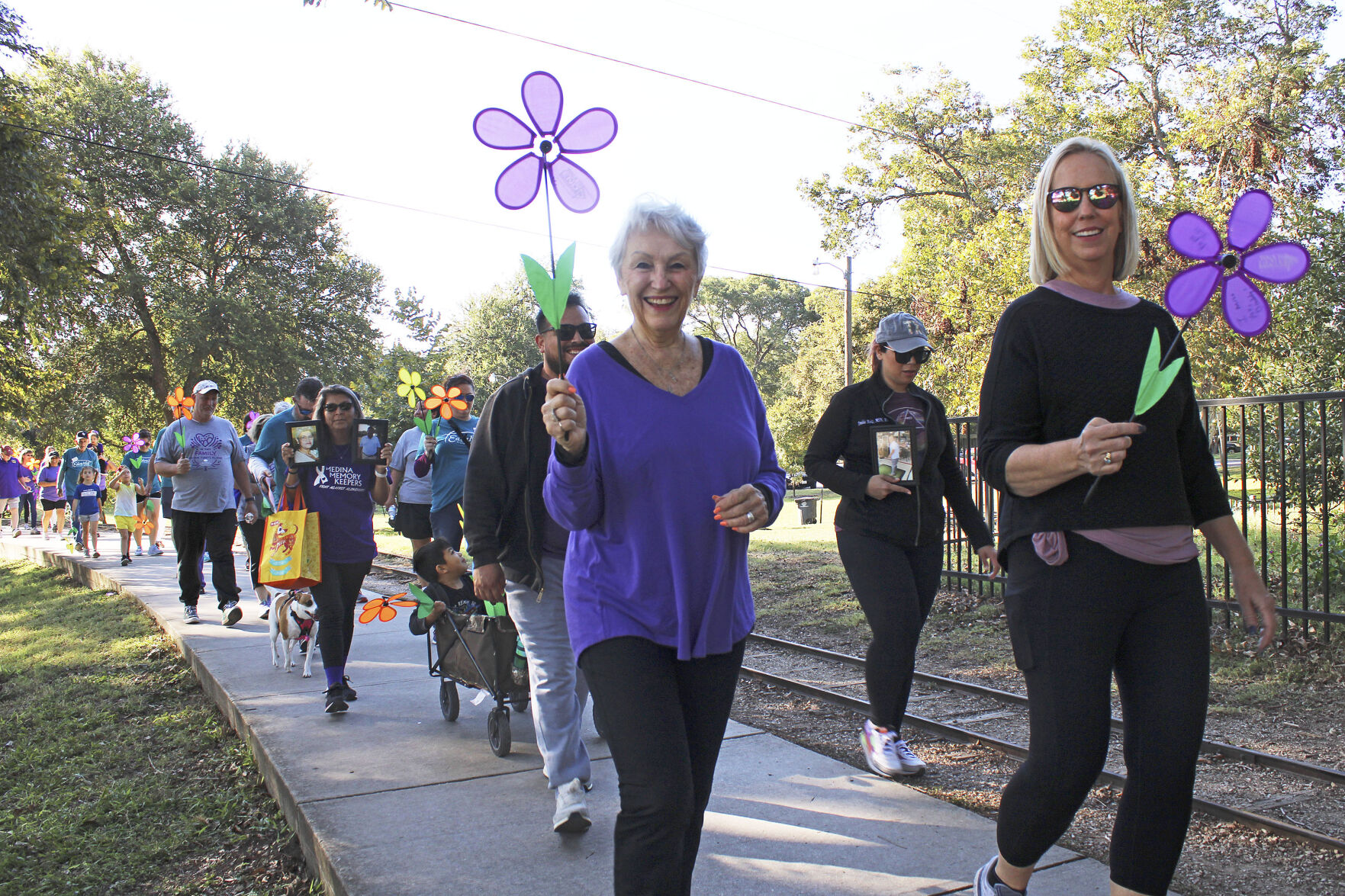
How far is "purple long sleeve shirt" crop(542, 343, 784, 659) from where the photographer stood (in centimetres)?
225

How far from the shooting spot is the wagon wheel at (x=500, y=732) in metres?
4.52

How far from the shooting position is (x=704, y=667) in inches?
91.9

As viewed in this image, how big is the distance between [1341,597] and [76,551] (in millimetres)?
16068

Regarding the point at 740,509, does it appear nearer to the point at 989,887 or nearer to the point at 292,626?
the point at 989,887

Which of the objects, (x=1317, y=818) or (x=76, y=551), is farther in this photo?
(x=76, y=551)

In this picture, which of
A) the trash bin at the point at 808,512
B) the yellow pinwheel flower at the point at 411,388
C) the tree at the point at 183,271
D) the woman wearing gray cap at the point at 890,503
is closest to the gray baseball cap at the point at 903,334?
the woman wearing gray cap at the point at 890,503

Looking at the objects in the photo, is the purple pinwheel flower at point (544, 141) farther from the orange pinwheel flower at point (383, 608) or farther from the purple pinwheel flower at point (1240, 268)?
the orange pinwheel flower at point (383, 608)

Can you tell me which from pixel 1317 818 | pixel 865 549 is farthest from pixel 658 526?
pixel 1317 818

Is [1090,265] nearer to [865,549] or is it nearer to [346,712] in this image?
[865,549]

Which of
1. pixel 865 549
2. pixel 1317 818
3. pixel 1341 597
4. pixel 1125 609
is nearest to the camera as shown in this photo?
pixel 1125 609

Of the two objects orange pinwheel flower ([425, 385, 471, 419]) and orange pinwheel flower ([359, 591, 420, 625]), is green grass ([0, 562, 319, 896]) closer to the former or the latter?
orange pinwheel flower ([359, 591, 420, 625])

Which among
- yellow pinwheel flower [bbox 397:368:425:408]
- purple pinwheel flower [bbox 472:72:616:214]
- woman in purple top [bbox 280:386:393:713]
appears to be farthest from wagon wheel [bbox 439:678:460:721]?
purple pinwheel flower [bbox 472:72:616:214]

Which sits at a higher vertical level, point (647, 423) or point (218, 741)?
point (647, 423)

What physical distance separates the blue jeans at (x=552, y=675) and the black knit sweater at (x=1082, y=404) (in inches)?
73.8
